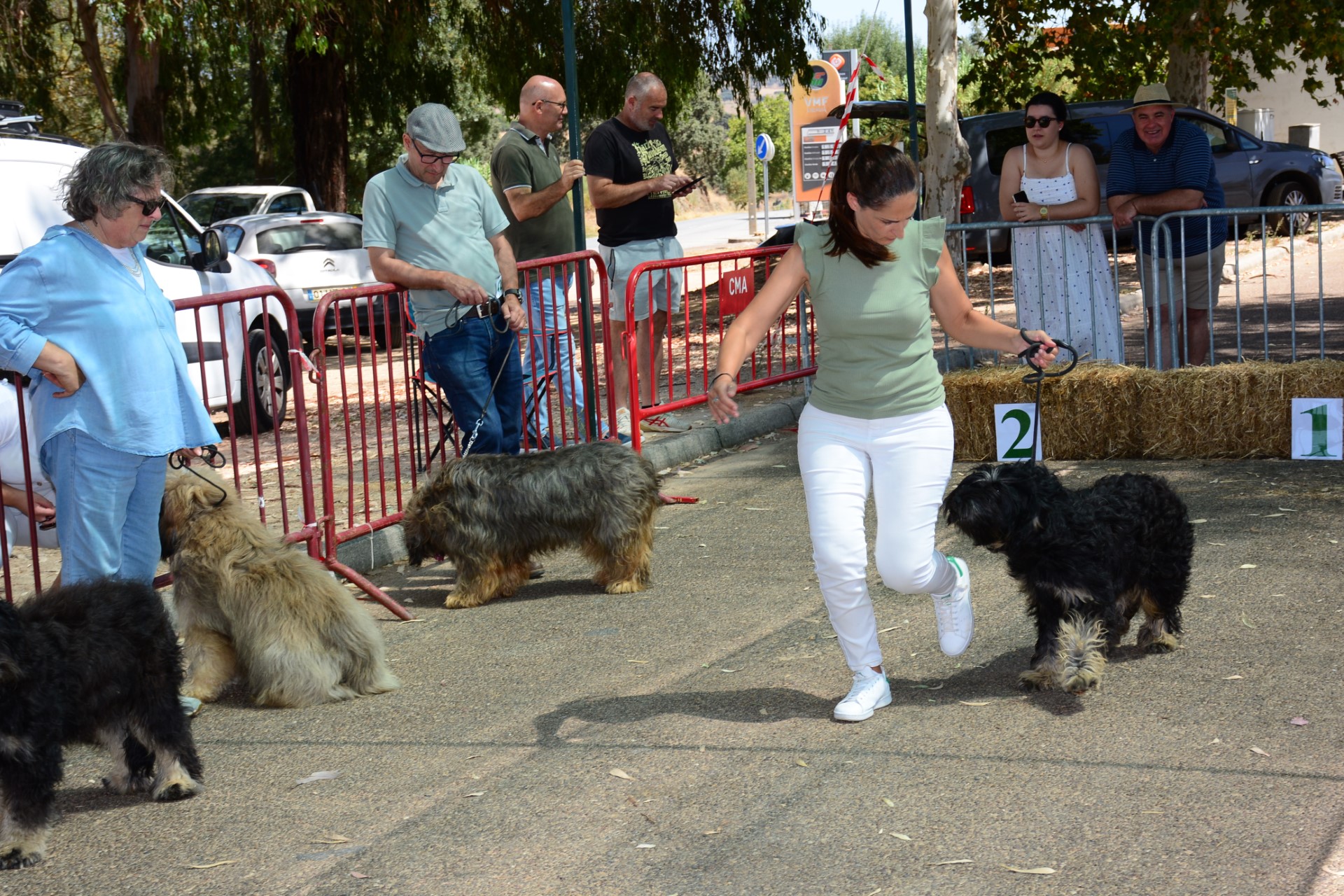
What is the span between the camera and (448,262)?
6832 millimetres

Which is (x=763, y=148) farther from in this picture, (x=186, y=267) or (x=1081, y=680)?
(x=1081, y=680)

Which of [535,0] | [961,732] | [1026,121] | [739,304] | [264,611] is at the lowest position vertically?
[961,732]

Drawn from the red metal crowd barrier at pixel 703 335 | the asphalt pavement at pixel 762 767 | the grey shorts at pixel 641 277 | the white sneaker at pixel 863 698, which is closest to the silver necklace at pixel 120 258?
the asphalt pavement at pixel 762 767

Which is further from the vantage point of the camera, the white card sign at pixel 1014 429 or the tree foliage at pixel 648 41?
the tree foliage at pixel 648 41

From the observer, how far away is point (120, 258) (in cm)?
483

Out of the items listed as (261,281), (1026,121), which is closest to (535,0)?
(261,281)

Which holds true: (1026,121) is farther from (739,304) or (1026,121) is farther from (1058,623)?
(1058,623)

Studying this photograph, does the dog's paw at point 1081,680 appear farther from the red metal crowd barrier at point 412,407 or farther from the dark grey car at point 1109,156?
the dark grey car at point 1109,156

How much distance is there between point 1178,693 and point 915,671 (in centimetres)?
92

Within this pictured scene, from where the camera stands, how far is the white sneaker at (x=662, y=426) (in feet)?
32.6

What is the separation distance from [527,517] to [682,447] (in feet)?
10.1

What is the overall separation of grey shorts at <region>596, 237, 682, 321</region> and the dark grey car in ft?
29.3

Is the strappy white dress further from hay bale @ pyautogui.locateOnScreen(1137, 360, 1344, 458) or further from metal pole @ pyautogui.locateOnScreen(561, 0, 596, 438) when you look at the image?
metal pole @ pyautogui.locateOnScreen(561, 0, 596, 438)

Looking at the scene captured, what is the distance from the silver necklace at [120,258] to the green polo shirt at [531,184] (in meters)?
3.72
